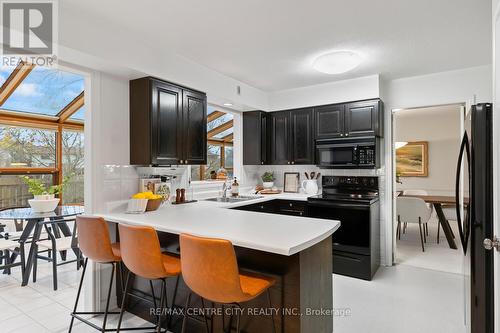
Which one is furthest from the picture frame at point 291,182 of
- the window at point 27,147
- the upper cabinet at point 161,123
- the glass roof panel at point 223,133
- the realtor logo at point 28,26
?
the window at point 27,147

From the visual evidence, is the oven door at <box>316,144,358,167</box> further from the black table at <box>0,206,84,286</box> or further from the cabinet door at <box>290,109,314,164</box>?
the black table at <box>0,206,84,286</box>

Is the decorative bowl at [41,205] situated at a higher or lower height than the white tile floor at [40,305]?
higher

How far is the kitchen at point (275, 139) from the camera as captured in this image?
2037mm

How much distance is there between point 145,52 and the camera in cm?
271

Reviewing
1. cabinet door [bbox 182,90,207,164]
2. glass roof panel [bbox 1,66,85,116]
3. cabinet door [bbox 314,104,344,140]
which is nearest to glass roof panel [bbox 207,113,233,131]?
cabinet door [bbox 182,90,207,164]

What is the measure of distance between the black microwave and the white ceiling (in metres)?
0.93

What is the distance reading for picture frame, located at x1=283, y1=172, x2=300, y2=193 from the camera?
4614 mm

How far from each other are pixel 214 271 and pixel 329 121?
121 inches

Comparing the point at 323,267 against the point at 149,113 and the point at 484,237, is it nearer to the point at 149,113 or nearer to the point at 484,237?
the point at 484,237

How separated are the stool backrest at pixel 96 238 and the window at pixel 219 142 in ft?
7.63

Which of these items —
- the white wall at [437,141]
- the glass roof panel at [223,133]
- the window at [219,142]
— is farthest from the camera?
the white wall at [437,141]

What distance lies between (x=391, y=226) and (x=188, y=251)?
3.26 m

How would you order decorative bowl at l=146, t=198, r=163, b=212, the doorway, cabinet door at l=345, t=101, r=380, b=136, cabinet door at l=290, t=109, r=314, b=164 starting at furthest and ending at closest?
the doorway < cabinet door at l=290, t=109, r=314, b=164 < cabinet door at l=345, t=101, r=380, b=136 < decorative bowl at l=146, t=198, r=163, b=212

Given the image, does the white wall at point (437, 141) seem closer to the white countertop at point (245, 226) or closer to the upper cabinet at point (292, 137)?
the upper cabinet at point (292, 137)
